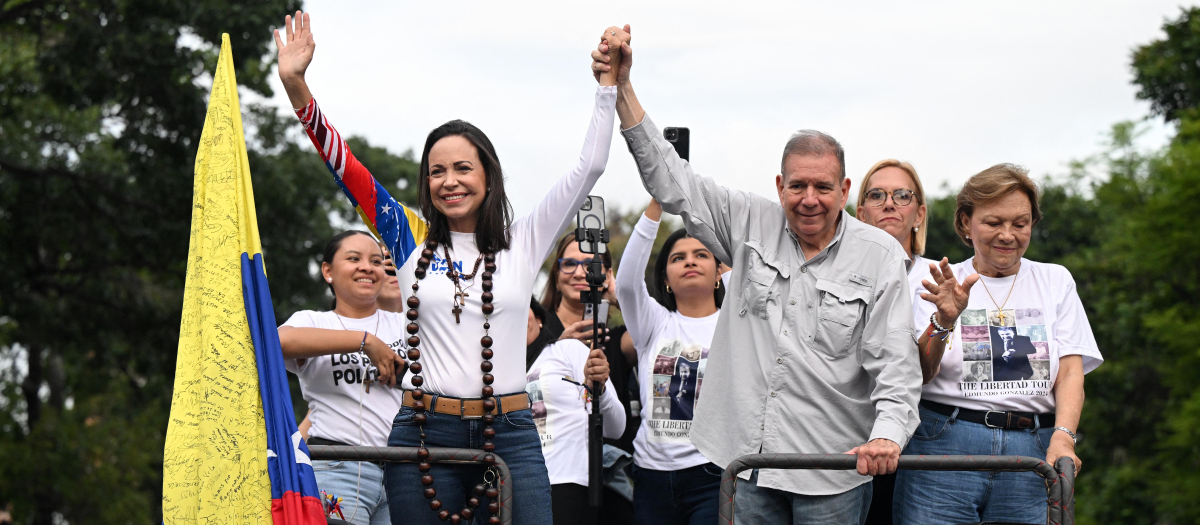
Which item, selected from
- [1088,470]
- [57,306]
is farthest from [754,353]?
[1088,470]

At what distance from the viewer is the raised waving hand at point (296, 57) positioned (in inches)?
152

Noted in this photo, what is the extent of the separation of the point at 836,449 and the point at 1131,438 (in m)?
24.5

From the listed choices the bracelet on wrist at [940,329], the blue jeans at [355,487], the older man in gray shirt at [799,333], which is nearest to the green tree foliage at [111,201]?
the blue jeans at [355,487]

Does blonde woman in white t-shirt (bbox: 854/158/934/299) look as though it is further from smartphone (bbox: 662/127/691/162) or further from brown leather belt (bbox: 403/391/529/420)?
brown leather belt (bbox: 403/391/529/420)

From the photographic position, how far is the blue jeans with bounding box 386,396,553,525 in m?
3.81

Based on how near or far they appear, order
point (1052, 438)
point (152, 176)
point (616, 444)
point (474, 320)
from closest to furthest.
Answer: point (474, 320)
point (1052, 438)
point (616, 444)
point (152, 176)

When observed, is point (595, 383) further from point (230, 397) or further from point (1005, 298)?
point (230, 397)

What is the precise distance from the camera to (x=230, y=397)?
12.0 ft

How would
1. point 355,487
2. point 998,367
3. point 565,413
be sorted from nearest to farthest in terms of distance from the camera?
1. point 998,367
2. point 355,487
3. point 565,413

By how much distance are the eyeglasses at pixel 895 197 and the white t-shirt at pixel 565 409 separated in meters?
1.46

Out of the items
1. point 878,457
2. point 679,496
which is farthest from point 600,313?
point 878,457

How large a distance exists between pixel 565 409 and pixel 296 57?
2.38 m

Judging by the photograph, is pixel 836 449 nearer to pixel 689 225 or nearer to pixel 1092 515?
pixel 689 225

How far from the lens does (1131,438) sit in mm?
25688
